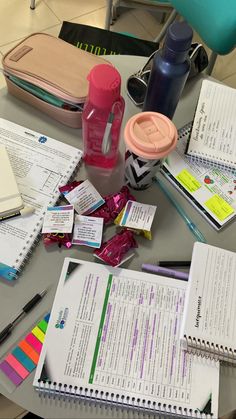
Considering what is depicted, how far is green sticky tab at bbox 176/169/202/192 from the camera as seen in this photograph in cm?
86

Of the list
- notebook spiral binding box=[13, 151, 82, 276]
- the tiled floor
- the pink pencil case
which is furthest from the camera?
the tiled floor

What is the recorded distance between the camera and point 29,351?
0.68 m

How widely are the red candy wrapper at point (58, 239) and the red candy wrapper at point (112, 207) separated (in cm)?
7

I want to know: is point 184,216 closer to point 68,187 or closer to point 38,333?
point 68,187

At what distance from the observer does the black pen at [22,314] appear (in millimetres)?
689

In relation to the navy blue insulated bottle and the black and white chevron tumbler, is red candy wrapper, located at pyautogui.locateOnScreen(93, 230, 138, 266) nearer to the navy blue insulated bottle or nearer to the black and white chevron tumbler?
the black and white chevron tumbler

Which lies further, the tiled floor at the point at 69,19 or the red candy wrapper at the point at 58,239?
the tiled floor at the point at 69,19

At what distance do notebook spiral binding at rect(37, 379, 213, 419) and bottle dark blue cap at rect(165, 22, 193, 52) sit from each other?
59 cm

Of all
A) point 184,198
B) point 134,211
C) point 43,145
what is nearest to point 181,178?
point 184,198

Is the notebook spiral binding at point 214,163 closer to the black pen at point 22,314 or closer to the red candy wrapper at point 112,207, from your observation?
the red candy wrapper at point 112,207

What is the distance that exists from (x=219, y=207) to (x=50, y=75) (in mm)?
442

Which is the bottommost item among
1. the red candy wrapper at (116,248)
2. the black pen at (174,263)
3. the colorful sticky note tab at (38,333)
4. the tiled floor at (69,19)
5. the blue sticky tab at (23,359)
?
the blue sticky tab at (23,359)

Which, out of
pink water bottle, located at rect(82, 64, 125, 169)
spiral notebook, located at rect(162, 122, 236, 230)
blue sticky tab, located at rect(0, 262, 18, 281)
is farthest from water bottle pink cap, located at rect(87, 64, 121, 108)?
blue sticky tab, located at rect(0, 262, 18, 281)

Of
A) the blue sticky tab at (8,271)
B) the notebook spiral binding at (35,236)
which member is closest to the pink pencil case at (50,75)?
the notebook spiral binding at (35,236)
